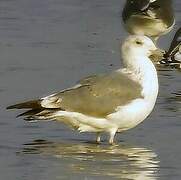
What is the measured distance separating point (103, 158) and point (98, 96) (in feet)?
2.34

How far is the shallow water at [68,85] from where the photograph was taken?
8938mm

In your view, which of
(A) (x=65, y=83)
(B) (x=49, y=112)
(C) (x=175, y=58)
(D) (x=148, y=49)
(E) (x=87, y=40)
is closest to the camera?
(B) (x=49, y=112)

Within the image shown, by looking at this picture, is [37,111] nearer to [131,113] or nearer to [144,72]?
[131,113]

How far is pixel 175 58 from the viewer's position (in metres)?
14.2

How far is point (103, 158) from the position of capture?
937 cm

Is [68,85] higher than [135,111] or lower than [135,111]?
lower

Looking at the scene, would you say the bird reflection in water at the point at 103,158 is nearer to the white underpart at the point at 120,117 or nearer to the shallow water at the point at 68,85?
the shallow water at the point at 68,85

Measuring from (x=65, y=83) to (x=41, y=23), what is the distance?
4.27m

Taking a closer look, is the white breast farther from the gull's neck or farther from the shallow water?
the shallow water

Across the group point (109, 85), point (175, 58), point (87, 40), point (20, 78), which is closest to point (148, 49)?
point (109, 85)

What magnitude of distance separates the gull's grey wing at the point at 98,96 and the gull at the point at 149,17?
7042mm

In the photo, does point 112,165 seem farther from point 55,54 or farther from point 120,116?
point 55,54

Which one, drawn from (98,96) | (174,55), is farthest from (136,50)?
(174,55)

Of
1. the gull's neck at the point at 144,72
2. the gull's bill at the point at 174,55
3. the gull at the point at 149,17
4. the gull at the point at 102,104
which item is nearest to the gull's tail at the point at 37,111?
the gull at the point at 102,104
